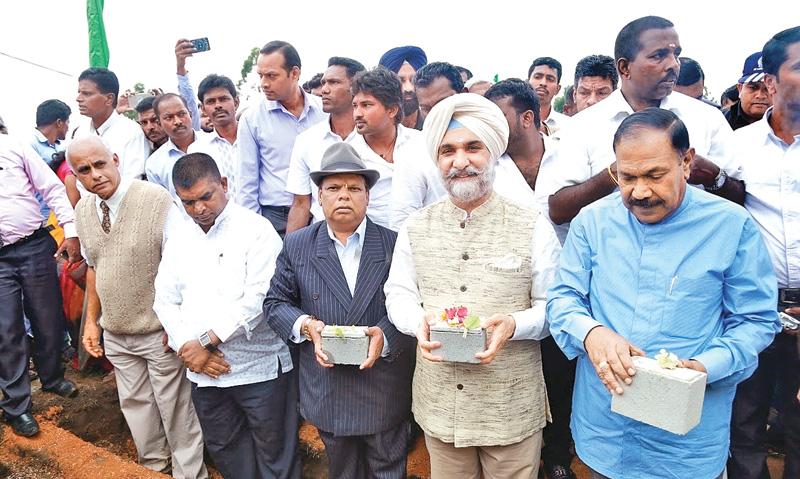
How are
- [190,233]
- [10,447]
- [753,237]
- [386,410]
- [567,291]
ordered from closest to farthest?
[753,237]
[567,291]
[386,410]
[190,233]
[10,447]

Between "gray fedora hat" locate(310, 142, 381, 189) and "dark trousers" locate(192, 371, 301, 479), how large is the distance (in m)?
1.45

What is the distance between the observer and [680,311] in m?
1.93

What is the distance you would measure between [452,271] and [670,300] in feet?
2.89

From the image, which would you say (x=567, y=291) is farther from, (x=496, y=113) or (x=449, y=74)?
(x=449, y=74)

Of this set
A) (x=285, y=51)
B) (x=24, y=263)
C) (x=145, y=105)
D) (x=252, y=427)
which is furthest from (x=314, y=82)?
(x=252, y=427)

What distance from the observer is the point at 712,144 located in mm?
2768

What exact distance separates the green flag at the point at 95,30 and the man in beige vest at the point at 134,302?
673cm

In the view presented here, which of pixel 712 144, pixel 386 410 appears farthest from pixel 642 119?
pixel 386 410

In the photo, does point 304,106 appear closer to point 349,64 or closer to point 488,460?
point 349,64

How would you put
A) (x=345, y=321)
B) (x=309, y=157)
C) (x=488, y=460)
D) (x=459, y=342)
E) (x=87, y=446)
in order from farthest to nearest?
(x=87, y=446) → (x=309, y=157) → (x=345, y=321) → (x=488, y=460) → (x=459, y=342)

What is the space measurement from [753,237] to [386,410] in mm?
1803

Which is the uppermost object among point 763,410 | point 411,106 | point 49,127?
point 411,106

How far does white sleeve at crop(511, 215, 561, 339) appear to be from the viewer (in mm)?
2299

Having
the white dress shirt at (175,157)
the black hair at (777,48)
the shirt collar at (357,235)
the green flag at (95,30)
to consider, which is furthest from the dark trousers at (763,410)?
the green flag at (95,30)
